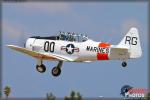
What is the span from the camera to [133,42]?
4025cm

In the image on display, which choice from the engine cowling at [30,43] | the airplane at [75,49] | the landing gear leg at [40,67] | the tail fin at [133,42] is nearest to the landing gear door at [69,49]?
the airplane at [75,49]

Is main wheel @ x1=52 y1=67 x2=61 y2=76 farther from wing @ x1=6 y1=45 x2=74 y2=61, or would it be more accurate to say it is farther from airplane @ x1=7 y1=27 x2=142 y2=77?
wing @ x1=6 y1=45 x2=74 y2=61

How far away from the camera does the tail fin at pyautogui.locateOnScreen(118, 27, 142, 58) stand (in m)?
39.8

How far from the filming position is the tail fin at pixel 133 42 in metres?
39.8

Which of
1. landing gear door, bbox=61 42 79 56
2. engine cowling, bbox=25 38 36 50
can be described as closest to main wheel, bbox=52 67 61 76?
landing gear door, bbox=61 42 79 56

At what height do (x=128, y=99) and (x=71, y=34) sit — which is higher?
(x=71, y=34)

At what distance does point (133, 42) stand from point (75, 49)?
11.0ft

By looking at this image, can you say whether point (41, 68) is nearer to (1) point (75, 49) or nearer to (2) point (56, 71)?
(2) point (56, 71)

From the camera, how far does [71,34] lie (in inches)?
1614

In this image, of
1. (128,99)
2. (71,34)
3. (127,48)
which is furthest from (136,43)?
(128,99)

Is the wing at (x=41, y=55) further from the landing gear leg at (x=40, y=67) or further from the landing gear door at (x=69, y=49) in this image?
the landing gear leg at (x=40, y=67)

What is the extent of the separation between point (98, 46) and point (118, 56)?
143 cm

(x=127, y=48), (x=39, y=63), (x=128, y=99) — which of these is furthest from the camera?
(x=128, y=99)

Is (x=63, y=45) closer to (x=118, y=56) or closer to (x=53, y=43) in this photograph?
(x=53, y=43)
